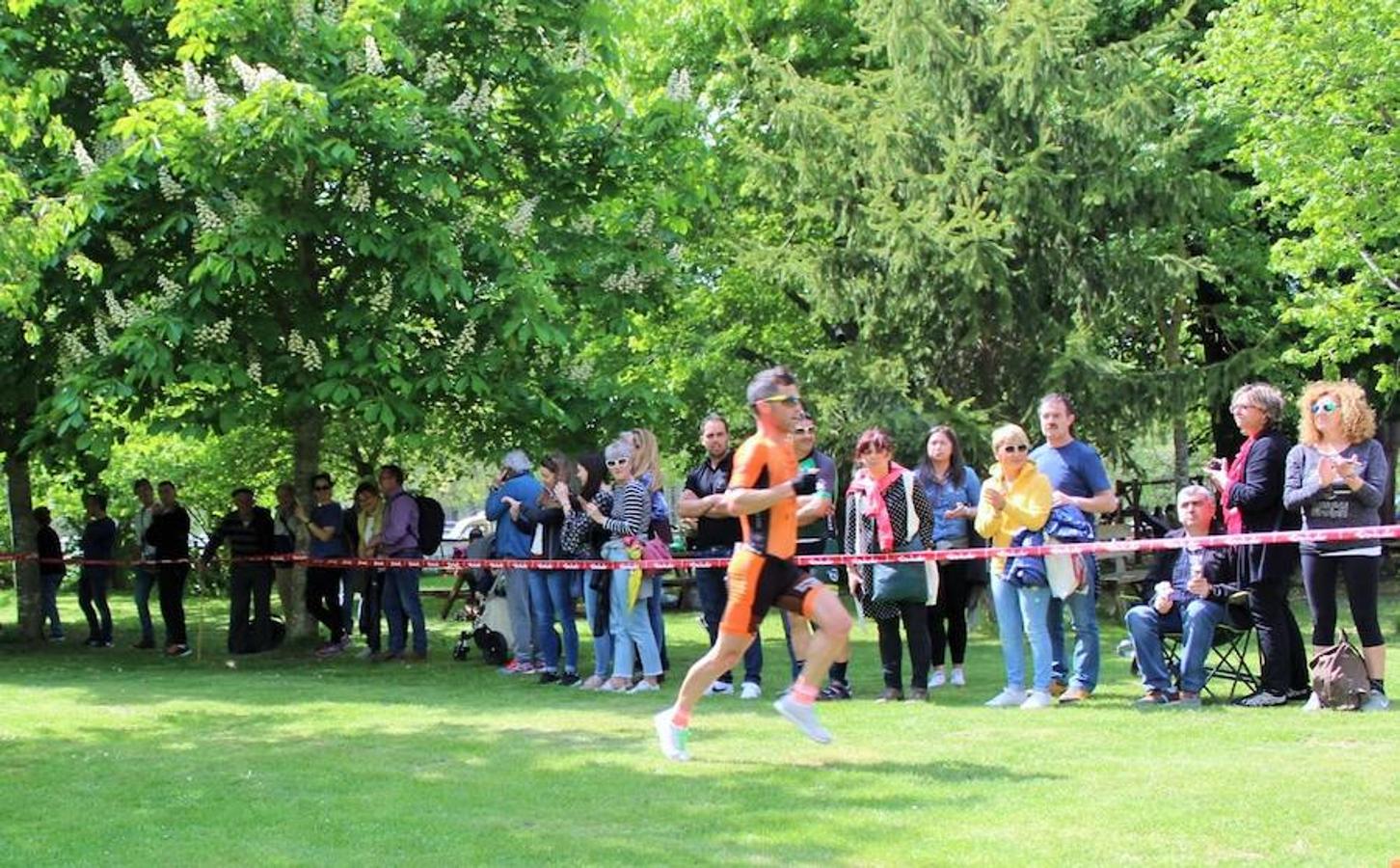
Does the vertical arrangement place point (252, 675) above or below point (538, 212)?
below

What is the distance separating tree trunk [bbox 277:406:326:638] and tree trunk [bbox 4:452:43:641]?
4118 mm

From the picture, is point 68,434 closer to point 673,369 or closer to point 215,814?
point 215,814

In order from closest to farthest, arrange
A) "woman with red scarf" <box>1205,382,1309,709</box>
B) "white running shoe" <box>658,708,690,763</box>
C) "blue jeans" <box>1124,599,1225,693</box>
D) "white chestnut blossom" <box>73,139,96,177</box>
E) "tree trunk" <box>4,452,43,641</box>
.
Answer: "white running shoe" <box>658,708,690,763</box> → "woman with red scarf" <box>1205,382,1309,709</box> → "blue jeans" <box>1124,599,1225,693</box> → "white chestnut blossom" <box>73,139,96,177</box> → "tree trunk" <box>4,452,43,641</box>

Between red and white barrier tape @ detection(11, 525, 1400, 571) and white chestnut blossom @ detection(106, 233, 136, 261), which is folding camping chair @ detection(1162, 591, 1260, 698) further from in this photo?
white chestnut blossom @ detection(106, 233, 136, 261)

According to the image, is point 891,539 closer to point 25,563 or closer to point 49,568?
point 25,563

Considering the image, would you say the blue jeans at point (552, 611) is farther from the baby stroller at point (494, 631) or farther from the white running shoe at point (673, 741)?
the white running shoe at point (673, 741)

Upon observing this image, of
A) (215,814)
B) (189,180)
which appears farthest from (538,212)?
(215,814)

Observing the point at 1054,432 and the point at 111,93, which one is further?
the point at 111,93

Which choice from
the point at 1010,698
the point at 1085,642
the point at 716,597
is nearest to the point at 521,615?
the point at 716,597

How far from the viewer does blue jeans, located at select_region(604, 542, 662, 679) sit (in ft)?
42.5

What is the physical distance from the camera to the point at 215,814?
775 centimetres

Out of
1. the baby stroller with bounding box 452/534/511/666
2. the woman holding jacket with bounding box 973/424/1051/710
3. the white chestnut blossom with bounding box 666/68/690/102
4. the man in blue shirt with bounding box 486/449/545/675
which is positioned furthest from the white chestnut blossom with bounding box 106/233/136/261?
the woman holding jacket with bounding box 973/424/1051/710

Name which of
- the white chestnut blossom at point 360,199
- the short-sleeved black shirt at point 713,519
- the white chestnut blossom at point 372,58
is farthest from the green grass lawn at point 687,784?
the white chestnut blossom at point 372,58

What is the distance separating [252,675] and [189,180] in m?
4.52
